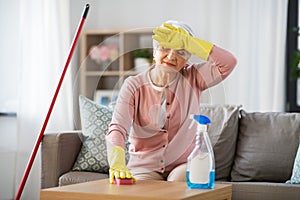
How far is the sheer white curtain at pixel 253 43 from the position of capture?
4.50 m

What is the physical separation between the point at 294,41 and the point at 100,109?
1823 mm

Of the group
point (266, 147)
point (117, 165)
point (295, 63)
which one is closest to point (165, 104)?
point (117, 165)

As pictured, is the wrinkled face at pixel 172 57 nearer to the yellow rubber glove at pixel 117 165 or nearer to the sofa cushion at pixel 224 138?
the yellow rubber glove at pixel 117 165

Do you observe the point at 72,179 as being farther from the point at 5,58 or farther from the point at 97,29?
the point at 97,29

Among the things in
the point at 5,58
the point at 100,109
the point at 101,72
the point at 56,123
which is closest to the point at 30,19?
the point at 5,58

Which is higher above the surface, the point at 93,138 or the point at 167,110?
the point at 167,110

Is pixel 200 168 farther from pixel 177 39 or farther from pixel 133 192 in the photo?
pixel 177 39

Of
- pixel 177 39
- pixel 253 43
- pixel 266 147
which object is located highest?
pixel 253 43

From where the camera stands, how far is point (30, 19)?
13.9 feet

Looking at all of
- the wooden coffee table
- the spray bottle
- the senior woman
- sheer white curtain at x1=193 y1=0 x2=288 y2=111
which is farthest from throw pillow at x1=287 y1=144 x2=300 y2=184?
sheer white curtain at x1=193 y1=0 x2=288 y2=111

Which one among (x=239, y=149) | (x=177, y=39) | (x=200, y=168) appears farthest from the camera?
(x=239, y=149)

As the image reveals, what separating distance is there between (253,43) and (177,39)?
2450mm

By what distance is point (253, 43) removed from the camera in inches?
181

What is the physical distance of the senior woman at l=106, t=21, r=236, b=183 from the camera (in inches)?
91.9
